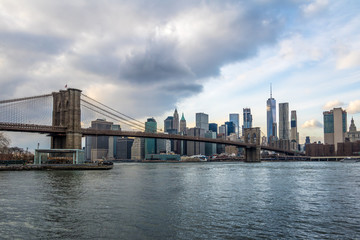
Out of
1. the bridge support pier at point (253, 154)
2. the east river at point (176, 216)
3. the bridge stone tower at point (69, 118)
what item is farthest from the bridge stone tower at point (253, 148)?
the east river at point (176, 216)

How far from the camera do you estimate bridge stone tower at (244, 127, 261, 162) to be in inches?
6161

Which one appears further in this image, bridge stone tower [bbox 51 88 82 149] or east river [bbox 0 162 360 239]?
bridge stone tower [bbox 51 88 82 149]

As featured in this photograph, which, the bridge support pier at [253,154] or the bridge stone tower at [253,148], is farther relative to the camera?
the bridge stone tower at [253,148]

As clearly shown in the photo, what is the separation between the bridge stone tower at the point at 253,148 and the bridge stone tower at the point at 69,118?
334 ft

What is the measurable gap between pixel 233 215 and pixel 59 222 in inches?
399

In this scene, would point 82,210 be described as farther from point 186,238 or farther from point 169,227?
point 186,238

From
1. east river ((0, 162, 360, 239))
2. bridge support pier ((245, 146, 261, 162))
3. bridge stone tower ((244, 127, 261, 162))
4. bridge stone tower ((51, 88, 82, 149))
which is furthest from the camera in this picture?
bridge stone tower ((244, 127, 261, 162))

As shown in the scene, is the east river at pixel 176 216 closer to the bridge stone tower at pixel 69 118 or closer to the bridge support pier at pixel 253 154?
the bridge stone tower at pixel 69 118

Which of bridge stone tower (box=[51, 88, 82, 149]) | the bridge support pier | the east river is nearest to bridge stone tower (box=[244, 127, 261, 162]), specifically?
the bridge support pier

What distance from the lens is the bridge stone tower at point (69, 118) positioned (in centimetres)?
7611

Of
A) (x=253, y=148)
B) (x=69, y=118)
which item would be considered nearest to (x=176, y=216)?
(x=69, y=118)

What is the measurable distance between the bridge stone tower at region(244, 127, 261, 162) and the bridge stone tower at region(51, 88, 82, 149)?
101844 mm

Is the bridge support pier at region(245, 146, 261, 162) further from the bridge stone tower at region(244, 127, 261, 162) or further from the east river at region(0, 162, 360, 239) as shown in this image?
the east river at region(0, 162, 360, 239)

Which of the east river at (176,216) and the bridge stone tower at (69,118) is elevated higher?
the bridge stone tower at (69,118)
